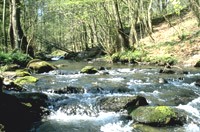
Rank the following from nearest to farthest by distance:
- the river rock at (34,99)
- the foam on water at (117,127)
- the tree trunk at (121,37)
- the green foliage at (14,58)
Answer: the foam on water at (117,127) → the river rock at (34,99) → the green foliage at (14,58) → the tree trunk at (121,37)

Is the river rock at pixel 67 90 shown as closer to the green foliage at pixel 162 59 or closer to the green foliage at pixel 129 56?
the green foliage at pixel 162 59

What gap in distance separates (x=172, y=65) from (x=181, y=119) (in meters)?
14.1

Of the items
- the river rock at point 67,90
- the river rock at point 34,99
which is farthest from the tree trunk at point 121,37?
the river rock at point 34,99

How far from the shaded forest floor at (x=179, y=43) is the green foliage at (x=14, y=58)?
432 inches

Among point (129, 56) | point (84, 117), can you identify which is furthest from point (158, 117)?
point (129, 56)

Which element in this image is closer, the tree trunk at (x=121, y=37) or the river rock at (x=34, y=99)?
the river rock at (x=34, y=99)

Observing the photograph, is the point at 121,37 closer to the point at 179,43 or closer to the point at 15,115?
the point at 179,43

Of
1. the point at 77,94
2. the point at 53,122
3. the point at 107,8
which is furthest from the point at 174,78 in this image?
the point at 107,8

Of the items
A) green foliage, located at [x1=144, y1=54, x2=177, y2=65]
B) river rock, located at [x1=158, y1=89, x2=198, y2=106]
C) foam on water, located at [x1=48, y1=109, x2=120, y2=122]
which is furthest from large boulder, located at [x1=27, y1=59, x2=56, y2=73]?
foam on water, located at [x1=48, y1=109, x2=120, y2=122]

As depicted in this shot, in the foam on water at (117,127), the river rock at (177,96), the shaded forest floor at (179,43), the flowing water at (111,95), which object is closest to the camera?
the foam on water at (117,127)

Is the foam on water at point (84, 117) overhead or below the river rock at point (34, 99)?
below

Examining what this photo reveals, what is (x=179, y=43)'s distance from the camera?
27016 mm

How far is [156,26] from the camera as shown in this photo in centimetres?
3844

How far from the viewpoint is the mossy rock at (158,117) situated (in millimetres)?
9758
